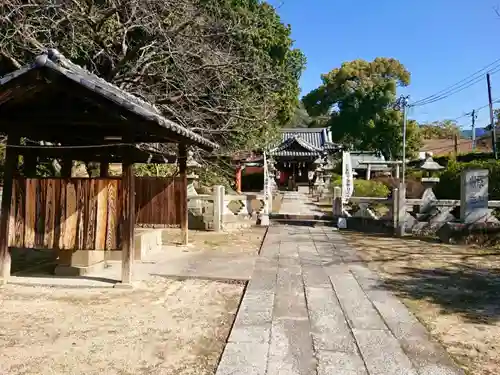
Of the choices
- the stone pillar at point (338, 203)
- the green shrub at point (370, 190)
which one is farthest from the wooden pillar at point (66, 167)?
the green shrub at point (370, 190)

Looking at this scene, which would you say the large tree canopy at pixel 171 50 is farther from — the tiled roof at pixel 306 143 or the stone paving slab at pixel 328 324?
Result: the tiled roof at pixel 306 143

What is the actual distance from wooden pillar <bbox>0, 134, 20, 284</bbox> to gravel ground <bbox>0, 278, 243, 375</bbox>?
0.31m

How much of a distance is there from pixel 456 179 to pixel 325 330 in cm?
1425

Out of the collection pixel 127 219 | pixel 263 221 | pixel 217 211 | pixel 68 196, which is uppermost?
pixel 68 196

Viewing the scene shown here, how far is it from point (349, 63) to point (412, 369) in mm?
50161

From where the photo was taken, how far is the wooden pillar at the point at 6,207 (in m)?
6.15

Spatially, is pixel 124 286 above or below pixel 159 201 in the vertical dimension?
below

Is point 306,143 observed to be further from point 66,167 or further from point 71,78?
point 71,78

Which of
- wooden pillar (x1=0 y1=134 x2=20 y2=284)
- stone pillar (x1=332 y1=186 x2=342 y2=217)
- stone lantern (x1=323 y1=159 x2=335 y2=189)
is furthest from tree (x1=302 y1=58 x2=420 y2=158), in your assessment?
wooden pillar (x1=0 y1=134 x2=20 y2=284)

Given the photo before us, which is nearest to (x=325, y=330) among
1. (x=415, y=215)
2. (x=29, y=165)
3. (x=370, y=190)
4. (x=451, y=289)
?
(x=451, y=289)

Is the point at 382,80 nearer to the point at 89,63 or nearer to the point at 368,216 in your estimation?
the point at 368,216

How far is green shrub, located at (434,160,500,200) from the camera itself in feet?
45.5

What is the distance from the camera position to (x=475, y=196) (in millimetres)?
10953

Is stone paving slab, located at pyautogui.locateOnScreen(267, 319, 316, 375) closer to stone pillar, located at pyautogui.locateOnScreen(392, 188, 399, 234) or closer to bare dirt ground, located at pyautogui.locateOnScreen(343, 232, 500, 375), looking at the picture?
bare dirt ground, located at pyautogui.locateOnScreen(343, 232, 500, 375)
